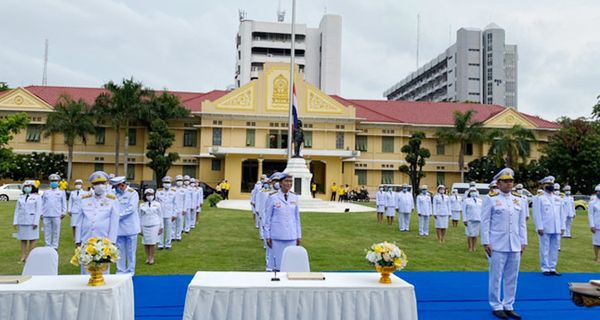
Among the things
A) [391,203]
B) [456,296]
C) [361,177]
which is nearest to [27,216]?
[456,296]

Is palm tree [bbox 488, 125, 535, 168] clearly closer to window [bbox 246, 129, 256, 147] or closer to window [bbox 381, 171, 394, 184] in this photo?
window [bbox 381, 171, 394, 184]

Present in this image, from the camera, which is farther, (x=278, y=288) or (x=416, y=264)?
(x=416, y=264)

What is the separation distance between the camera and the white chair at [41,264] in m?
4.79

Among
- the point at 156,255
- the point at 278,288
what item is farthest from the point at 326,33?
the point at 278,288

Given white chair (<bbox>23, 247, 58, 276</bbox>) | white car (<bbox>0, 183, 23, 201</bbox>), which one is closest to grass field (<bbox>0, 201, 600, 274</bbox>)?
white chair (<bbox>23, 247, 58, 276</bbox>)

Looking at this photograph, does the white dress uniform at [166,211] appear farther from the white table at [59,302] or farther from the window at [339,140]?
the window at [339,140]

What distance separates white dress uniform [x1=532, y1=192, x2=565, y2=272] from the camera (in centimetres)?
870

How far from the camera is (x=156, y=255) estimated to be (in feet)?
32.9

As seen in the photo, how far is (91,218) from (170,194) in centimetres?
478

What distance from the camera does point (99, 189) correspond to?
20.9 feet

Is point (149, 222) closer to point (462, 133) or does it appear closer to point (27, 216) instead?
point (27, 216)

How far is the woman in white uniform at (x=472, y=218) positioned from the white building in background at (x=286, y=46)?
4764 cm

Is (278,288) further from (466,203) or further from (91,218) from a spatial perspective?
(466,203)

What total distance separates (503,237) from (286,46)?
56.8 metres
